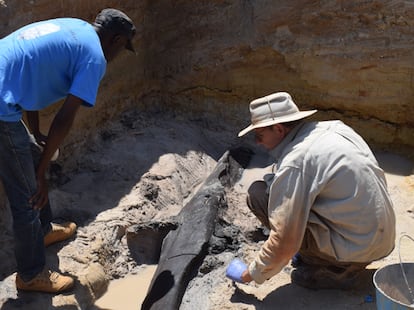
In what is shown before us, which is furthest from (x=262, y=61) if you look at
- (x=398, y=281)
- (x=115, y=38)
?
(x=398, y=281)

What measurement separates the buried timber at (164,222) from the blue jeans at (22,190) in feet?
1.05

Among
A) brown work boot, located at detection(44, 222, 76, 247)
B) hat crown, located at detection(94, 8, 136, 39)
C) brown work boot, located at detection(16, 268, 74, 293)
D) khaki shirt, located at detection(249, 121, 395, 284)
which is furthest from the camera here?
brown work boot, located at detection(44, 222, 76, 247)

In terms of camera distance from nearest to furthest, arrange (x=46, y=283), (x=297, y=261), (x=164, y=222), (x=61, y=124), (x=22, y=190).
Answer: (x=61, y=124) → (x=22, y=190) → (x=46, y=283) → (x=297, y=261) → (x=164, y=222)

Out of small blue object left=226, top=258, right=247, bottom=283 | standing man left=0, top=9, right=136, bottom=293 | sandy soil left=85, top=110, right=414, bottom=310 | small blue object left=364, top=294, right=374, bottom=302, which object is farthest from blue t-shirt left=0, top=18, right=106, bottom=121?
small blue object left=364, top=294, right=374, bottom=302

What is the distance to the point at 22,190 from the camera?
3861 millimetres

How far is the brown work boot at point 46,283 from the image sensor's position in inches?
164

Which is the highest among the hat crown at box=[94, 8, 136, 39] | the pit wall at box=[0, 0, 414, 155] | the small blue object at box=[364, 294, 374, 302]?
the hat crown at box=[94, 8, 136, 39]

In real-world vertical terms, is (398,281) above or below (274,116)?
below

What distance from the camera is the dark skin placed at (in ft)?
12.1

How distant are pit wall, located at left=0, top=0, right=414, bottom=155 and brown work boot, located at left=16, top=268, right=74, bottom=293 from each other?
1.60 metres

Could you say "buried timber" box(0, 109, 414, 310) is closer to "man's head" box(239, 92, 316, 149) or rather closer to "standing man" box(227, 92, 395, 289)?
"standing man" box(227, 92, 395, 289)

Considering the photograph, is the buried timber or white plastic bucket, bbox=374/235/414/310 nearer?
white plastic bucket, bbox=374/235/414/310

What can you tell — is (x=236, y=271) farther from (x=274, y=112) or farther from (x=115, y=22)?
(x=115, y=22)

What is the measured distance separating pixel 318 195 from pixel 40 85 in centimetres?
174
